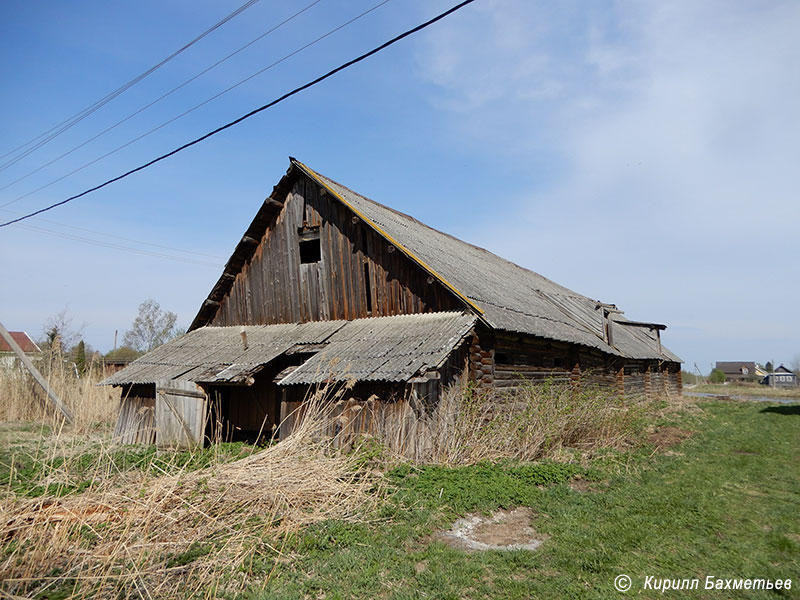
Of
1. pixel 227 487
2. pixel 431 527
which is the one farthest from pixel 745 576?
pixel 227 487

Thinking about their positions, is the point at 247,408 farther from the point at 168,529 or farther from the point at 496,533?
the point at 496,533

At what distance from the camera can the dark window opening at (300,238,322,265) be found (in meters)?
15.9

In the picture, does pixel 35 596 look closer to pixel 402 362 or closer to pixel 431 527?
pixel 431 527

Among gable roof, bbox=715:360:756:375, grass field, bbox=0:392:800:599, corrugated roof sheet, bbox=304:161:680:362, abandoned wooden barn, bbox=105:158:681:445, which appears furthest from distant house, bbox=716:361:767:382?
grass field, bbox=0:392:800:599

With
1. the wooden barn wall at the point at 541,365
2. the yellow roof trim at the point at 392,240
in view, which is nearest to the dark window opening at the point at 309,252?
the yellow roof trim at the point at 392,240

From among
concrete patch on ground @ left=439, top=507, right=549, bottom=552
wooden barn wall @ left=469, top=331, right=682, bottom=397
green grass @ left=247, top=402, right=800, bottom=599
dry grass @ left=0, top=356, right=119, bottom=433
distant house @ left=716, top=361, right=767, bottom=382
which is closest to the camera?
green grass @ left=247, top=402, right=800, bottom=599

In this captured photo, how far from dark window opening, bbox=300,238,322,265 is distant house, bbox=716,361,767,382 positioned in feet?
350

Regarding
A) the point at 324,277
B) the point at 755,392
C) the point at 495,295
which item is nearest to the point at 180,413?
the point at 324,277

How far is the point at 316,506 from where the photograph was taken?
6.61 m

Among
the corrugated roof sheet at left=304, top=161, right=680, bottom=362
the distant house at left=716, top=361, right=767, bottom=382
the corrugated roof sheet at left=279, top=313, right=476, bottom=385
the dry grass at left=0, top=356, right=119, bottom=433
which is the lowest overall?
the distant house at left=716, top=361, right=767, bottom=382

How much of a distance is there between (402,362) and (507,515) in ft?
12.4

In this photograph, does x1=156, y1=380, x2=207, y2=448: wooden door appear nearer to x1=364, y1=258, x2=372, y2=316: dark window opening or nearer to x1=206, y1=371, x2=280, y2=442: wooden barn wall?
x1=206, y1=371, x2=280, y2=442: wooden barn wall

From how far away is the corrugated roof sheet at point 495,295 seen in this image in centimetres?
1284

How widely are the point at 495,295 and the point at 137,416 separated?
10.9 m
